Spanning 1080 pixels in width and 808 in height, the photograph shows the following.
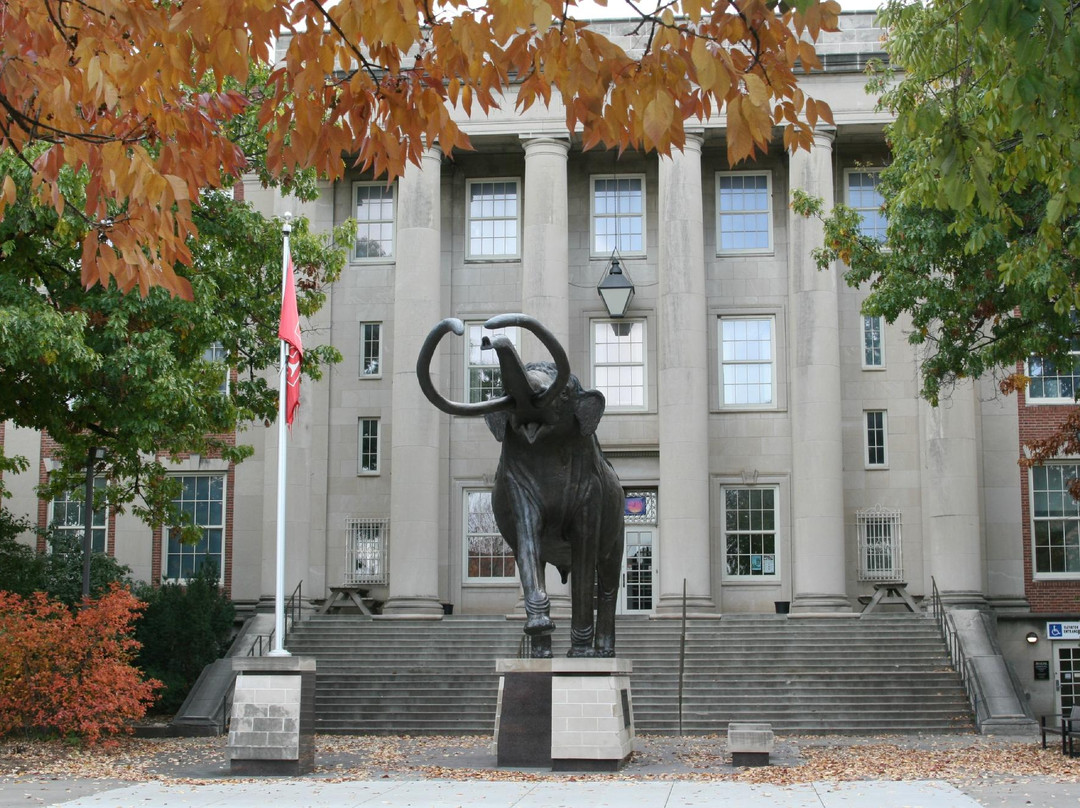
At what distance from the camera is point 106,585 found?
31875 mm

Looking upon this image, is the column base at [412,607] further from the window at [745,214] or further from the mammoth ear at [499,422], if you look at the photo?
the mammoth ear at [499,422]

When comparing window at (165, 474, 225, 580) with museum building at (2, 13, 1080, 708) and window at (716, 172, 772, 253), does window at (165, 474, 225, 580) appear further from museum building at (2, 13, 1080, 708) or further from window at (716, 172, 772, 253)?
window at (716, 172, 772, 253)

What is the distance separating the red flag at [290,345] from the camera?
20375 mm

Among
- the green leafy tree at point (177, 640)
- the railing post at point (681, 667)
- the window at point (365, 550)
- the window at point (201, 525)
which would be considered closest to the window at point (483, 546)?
the window at point (365, 550)

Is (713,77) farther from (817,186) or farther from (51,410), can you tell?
(817,186)

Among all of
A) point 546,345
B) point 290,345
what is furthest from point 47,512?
point 546,345

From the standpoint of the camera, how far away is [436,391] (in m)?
15.4

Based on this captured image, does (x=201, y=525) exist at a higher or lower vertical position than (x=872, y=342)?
lower

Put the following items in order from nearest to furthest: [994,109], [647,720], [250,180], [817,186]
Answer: [994,109] → [647,720] → [817,186] → [250,180]

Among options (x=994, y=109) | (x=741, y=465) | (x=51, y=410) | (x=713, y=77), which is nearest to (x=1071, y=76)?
(x=713, y=77)

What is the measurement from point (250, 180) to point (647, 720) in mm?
19098

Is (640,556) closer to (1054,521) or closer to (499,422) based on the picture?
(1054,521)

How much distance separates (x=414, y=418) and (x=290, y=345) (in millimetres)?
13833

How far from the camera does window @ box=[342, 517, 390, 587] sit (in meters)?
36.1
